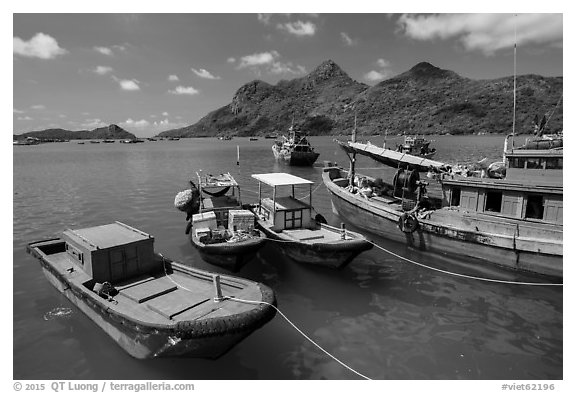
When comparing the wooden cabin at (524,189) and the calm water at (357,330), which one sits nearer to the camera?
the calm water at (357,330)

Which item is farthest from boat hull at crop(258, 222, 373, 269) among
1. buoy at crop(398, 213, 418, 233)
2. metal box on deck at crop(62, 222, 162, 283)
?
metal box on deck at crop(62, 222, 162, 283)

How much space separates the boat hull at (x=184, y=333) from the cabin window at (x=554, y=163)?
48.4ft

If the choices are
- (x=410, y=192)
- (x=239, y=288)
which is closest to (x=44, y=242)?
(x=239, y=288)

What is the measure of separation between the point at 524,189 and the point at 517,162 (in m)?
1.69

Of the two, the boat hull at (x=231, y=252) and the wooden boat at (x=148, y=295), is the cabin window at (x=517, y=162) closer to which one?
the boat hull at (x=231, y=252)

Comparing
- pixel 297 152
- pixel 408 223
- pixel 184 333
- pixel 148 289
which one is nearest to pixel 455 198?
pixel 408 223

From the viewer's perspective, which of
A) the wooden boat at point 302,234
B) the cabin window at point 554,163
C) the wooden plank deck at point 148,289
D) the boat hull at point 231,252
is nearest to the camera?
the wooden plank deck at point 148,289

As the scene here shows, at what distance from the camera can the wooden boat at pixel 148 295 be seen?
7.92 m

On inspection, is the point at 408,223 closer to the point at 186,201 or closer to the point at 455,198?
the point at 455,198

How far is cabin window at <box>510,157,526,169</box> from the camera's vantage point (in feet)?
51.8

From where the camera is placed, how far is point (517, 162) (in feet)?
52.2

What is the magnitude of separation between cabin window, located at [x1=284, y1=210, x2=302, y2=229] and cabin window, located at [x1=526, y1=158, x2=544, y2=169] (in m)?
11.5

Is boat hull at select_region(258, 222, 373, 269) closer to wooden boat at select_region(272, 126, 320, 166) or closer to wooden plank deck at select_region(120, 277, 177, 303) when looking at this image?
wooden plank deck at select_region(120, 277, 177, 303)

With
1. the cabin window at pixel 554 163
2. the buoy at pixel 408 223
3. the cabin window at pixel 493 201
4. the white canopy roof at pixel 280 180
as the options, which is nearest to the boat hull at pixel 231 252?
the white canopy roof at pixel 280 180
